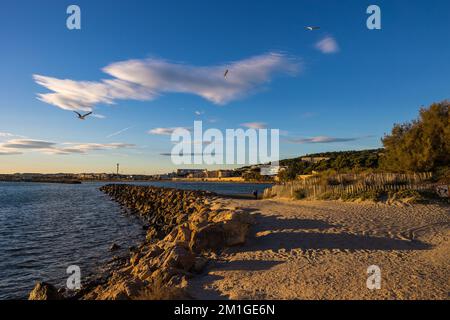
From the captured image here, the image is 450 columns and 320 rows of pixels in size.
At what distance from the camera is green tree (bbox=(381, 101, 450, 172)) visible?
28.1m

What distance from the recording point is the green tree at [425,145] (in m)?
28.1

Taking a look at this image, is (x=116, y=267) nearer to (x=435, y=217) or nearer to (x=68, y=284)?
(x=68, y=284)

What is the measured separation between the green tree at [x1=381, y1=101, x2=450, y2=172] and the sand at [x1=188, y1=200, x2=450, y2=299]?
13.4m

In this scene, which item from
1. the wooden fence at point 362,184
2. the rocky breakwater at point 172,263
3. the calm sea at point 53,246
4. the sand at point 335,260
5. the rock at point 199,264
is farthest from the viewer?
the wooden fence at point 362,184

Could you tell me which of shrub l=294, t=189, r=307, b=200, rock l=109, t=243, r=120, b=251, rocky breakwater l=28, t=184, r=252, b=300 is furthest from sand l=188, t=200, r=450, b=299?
shrub l=294, t=189, r=307, b=200

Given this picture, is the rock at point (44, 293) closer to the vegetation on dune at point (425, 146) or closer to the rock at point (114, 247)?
the rock at point (114, 247)

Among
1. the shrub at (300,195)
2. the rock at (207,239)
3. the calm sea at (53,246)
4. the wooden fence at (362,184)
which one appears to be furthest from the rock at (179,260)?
the shrub at (300,195)

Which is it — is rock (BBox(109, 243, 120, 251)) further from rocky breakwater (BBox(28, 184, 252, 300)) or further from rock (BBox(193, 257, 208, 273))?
rock (BBox(193, 257, 208, 273))

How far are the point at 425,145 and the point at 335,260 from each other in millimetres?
23778

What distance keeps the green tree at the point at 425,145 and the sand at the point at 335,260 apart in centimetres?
1341

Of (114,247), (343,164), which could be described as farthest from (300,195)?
(343,164)

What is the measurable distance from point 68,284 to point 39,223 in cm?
1788

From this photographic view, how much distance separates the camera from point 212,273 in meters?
9.45
